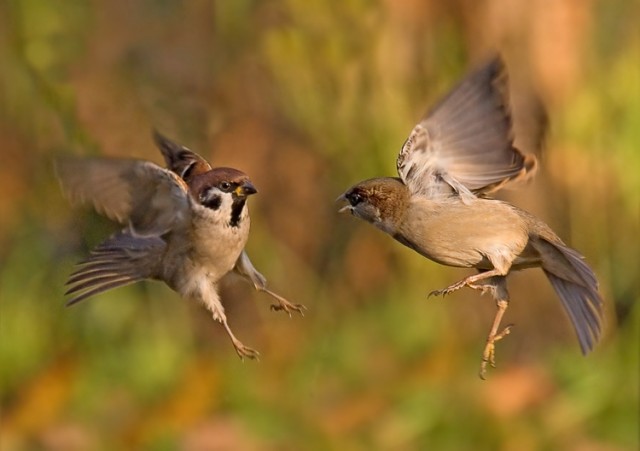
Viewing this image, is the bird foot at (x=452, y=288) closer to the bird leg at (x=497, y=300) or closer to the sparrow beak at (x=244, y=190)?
the bird leg at (x=497, y=300)

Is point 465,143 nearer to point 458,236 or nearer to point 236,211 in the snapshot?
point 458,236

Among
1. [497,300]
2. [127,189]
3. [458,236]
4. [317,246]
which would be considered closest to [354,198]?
[458,236]

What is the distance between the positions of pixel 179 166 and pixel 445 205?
2.15 ft

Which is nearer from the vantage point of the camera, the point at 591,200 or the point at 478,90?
the point at 478,90

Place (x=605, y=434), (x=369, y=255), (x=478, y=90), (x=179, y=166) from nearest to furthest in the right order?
(x=478, y=90) → (x=179, y=166) → (x=605, y=434) → (x=369, y=255)

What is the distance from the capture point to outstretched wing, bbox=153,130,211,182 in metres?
3.26

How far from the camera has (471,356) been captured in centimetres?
584

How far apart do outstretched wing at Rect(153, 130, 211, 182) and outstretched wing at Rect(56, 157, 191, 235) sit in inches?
9.9

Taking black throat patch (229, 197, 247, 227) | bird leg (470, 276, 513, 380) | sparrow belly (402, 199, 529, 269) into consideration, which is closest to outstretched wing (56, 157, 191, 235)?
black throat patch (229, 197, 247, 227)

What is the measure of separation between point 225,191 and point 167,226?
0.70 feet

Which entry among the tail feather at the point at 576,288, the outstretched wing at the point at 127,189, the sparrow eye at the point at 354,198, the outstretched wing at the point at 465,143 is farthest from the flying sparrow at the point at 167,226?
the tail feather at the point at 576,288

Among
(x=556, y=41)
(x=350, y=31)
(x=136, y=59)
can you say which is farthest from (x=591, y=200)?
(x=136, y=59)

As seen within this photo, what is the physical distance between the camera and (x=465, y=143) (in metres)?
3.01

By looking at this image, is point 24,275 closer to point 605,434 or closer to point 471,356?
point 471,356
